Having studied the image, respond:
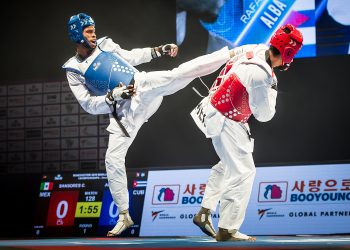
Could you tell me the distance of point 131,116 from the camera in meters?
5.50

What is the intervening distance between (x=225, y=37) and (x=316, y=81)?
1065 millimetres

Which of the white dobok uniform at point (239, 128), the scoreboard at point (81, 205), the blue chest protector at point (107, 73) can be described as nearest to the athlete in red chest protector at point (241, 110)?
the white dobok uniform at point (239, 128)

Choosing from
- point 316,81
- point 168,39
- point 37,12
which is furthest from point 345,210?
point 37,12

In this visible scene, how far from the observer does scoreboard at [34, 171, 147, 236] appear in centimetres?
664

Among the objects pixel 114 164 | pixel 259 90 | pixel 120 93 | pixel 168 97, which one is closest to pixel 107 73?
pixel 120 93

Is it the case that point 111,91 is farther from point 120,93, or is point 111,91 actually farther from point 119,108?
point 119,108

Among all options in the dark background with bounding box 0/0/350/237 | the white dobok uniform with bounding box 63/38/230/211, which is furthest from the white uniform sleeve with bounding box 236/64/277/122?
the dark background with bounding box 0/0/350/237

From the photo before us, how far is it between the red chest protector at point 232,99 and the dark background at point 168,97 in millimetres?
1923

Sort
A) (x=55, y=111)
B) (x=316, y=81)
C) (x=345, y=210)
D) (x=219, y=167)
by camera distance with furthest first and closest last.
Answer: (x=55, y=111) < (x=316, y=81) < (x=345, y=210) < (x=219, y=167)

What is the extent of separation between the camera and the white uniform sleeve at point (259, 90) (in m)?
4.27

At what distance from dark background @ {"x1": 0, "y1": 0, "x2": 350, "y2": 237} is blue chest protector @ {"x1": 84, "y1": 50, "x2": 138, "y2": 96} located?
67.6 inches

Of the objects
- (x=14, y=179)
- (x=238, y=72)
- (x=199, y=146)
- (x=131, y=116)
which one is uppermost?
(x=238, y=72)

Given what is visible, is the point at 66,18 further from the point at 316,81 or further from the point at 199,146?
the point at 316,81

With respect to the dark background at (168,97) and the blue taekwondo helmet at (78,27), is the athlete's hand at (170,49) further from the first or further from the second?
the dark background at (168,97)
